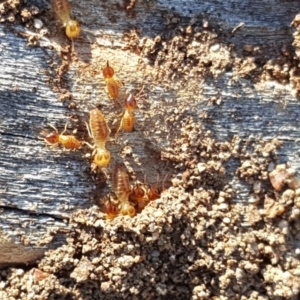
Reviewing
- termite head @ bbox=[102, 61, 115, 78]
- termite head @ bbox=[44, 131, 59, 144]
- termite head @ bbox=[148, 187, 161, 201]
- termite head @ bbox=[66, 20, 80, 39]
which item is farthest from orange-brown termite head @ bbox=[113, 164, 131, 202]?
termite head @ bbox=[66, 20, 80, 39]

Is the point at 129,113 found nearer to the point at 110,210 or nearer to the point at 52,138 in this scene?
the point at 52,138

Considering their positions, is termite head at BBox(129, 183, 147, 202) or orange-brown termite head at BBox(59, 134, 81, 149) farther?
termite head at BBox(129, 183, 147, 202)

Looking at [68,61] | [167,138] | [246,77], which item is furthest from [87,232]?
[246,77]

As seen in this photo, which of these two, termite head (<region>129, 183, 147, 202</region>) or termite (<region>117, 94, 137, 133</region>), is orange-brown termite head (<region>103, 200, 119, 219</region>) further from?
termite (<region>117, 94, 137, 133</region>)

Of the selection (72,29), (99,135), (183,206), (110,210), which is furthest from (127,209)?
(72,29)

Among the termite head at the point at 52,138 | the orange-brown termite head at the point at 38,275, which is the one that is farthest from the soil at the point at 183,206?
the termite head at the point at 52,138

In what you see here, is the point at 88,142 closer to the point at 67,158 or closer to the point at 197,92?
the point at 67,158

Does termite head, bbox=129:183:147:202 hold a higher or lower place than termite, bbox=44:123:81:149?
lower
